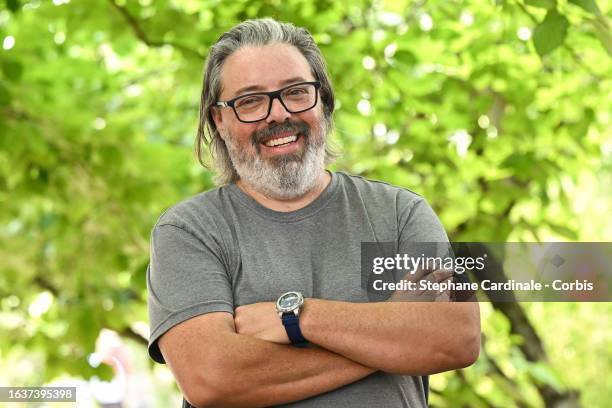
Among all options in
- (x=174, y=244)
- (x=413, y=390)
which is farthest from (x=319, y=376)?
(x=174, y=244)

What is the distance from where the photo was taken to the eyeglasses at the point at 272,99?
2.39 meters

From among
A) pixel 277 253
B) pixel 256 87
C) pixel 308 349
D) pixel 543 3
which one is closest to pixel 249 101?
pixel 256 87

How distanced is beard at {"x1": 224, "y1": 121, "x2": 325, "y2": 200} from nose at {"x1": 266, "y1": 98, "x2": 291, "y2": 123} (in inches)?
0.9

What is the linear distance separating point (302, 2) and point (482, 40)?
0.77m

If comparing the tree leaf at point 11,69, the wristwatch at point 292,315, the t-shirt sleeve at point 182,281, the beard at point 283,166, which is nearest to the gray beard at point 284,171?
the beard at point 283,166

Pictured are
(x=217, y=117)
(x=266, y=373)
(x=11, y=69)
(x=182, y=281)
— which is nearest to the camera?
(x=266, y=373)

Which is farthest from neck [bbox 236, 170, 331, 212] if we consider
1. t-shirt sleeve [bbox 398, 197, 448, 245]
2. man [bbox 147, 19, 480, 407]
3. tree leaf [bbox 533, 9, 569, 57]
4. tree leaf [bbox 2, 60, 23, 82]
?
tree leaf [bbox 2, 60, 23, 82]

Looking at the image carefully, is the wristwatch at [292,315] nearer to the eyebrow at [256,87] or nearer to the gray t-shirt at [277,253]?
the gray t-shirt at [277,253]

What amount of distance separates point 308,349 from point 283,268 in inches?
8.8

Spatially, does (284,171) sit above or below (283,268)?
above

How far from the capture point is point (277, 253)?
2.29m

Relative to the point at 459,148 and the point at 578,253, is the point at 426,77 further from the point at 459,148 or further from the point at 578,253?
the point at 578,253

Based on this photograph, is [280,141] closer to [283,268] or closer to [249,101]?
[249,101]

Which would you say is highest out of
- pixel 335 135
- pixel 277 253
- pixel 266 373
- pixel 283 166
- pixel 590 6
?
pixel 590 6
